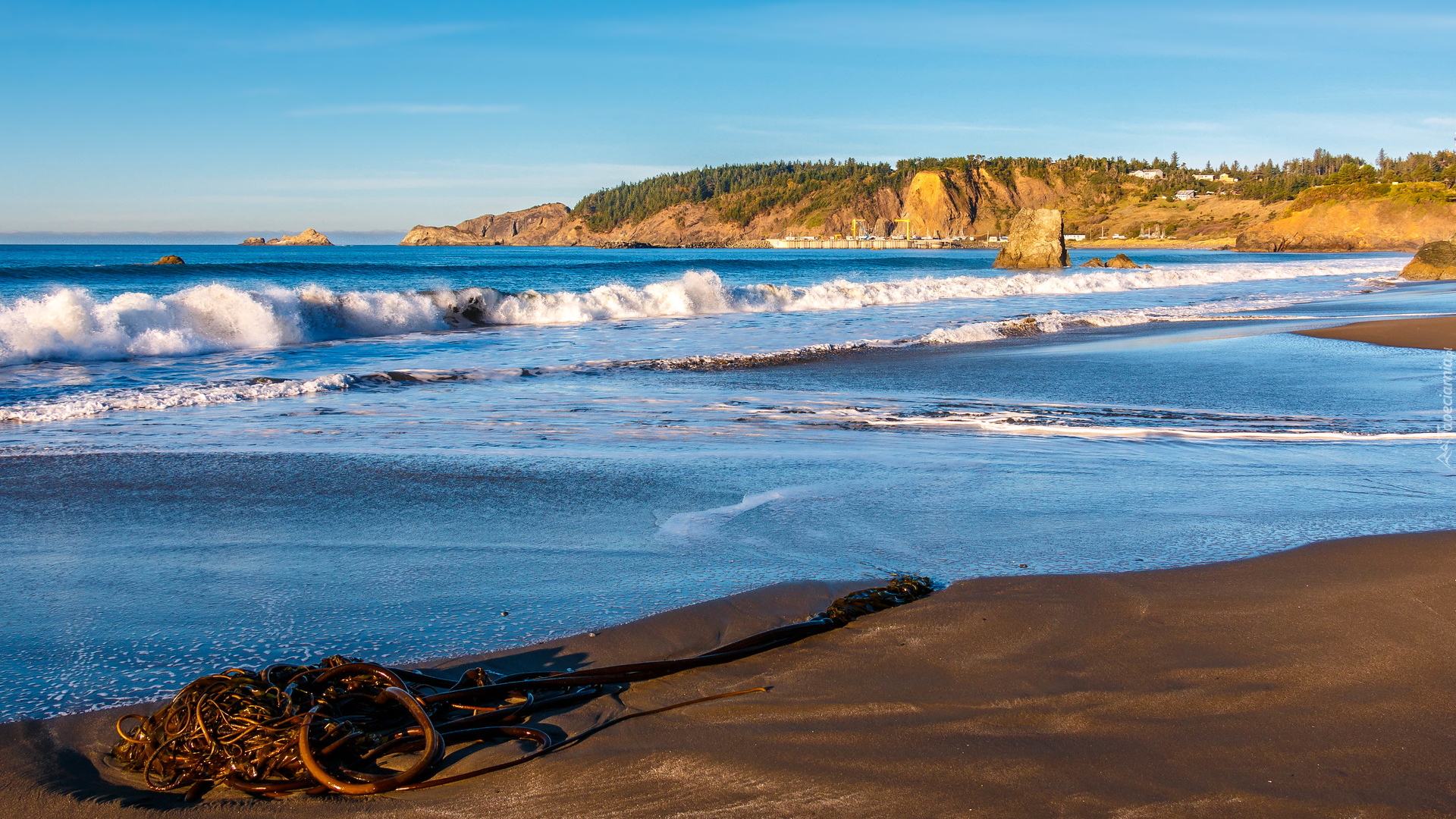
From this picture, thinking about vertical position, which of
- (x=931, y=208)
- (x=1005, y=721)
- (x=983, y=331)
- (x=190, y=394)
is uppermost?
(x=931, y=208)

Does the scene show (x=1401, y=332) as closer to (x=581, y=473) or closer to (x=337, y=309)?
(x=581, y=473)

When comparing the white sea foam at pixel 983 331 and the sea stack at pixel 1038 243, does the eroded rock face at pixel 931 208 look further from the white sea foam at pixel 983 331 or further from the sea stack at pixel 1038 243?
the white sea foam at pixel 983 331

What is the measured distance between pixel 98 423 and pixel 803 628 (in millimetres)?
6900

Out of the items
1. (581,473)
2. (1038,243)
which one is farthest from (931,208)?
(581,473)

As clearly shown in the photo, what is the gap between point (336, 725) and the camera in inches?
90.3

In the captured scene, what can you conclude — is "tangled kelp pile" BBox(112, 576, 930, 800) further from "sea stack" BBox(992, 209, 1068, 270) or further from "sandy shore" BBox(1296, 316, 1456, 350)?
"sea stack" BBox(992, 209, 1068, 270)

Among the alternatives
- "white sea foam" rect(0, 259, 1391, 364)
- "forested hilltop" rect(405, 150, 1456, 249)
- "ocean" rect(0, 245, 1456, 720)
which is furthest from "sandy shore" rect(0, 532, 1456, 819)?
"forested hilltop" rect(405, 150, 1456, 249)

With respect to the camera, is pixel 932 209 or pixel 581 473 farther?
pixel 932 209

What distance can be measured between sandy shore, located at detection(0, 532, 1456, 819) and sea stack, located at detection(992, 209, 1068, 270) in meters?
53.2

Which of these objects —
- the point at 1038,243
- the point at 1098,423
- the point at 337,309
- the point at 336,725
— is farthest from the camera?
the point at 1038,243

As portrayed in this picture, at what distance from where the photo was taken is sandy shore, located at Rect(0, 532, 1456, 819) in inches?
83.8

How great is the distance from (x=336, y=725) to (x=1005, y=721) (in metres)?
1.74

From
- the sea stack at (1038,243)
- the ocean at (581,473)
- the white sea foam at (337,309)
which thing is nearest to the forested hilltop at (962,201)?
the sea stack at (1038,243)

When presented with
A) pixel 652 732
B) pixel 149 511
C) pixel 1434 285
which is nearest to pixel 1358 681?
pixel 652 732
